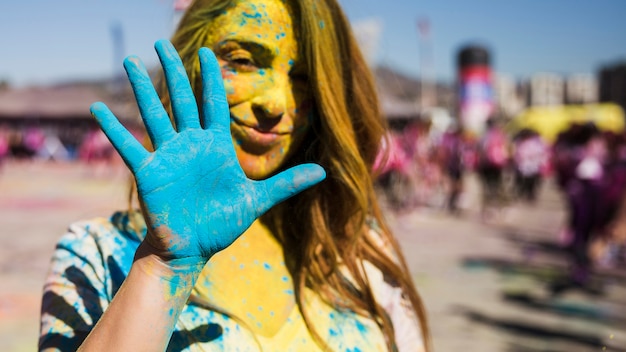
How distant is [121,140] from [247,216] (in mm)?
227

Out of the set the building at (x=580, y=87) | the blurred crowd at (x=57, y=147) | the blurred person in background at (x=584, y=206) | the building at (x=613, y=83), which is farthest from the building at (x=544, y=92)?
the blurred person in background at (x=584, y=206)

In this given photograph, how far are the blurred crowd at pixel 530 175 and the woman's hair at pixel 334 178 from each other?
287cm

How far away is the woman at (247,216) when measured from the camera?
3.16 feet

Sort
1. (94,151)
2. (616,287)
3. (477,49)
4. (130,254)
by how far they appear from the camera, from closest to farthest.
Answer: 1. (130,254)
2. (616,287)
3. (94,151)
4. (477,49)

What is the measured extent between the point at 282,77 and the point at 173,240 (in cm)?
51

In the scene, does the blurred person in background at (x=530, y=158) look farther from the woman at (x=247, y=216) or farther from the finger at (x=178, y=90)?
the finger at (x=178, y=90)

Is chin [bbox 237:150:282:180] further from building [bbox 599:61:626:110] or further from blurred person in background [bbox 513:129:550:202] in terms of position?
building [bbox 599:61:626:110]

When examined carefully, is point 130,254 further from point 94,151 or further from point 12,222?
point 94,151

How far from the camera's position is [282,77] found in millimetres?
1343

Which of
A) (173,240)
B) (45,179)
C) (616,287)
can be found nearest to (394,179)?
(616,287)

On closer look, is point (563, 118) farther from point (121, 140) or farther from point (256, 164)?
point (121, 140)

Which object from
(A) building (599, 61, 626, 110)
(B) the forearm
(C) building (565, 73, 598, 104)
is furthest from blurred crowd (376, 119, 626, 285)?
(C) building (565, 73, 598, 104)

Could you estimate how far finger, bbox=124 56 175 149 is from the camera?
96 cm

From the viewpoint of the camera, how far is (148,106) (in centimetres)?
96
